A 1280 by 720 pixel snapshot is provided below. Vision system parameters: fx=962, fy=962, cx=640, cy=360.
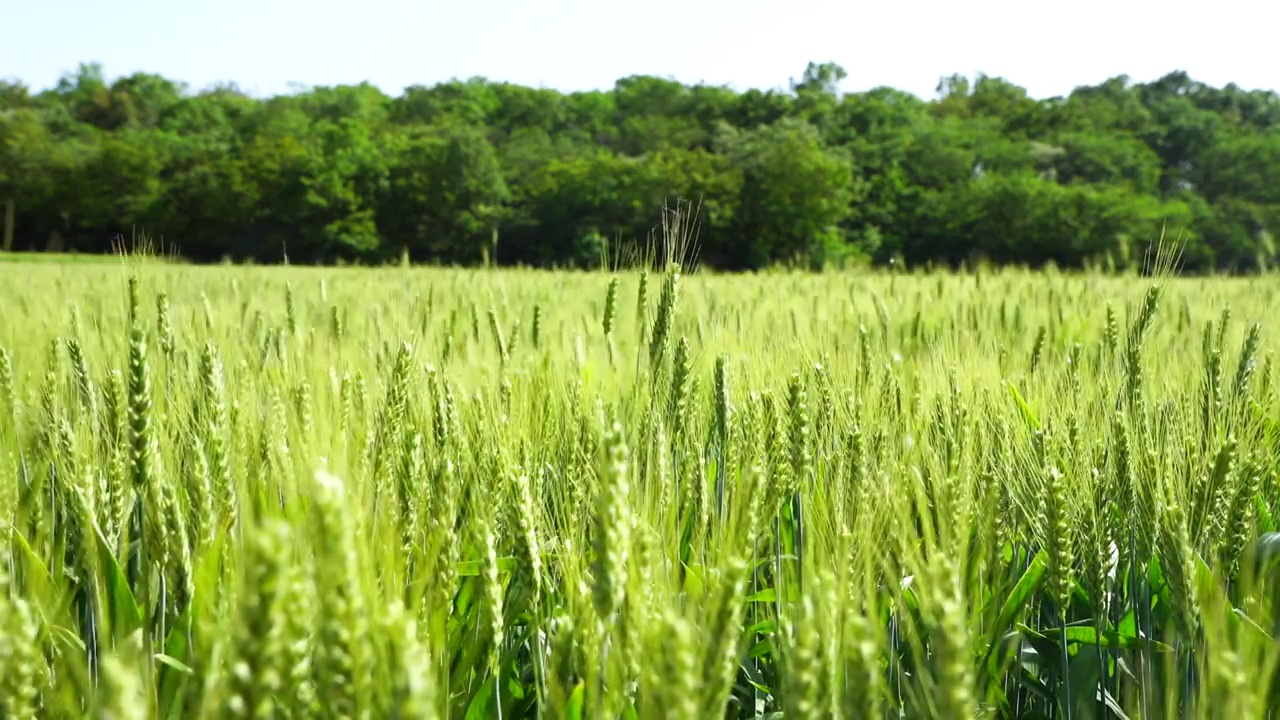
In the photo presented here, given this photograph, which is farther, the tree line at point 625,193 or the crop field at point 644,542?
the tree line at point 625,193

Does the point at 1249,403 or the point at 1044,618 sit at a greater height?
the point at 1249,403

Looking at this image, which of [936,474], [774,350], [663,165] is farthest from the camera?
[663,165]

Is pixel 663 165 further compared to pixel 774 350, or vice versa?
pixel 663 165

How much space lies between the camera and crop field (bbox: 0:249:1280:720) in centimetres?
59

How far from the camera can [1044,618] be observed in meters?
1.35

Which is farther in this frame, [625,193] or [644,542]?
[625,193]

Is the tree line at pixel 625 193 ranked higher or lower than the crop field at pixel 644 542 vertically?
higher

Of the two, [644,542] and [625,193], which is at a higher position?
[625,193]

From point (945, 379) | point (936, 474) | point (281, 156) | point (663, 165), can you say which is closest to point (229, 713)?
point (936, 474)

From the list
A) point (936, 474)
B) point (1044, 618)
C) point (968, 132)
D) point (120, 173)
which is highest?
point (968, 132)

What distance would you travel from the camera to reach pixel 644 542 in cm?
80

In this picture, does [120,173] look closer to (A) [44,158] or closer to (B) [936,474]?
(A) [44,158]

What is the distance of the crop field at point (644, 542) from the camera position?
1.93 feet

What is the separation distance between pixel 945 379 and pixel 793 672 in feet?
4.32
